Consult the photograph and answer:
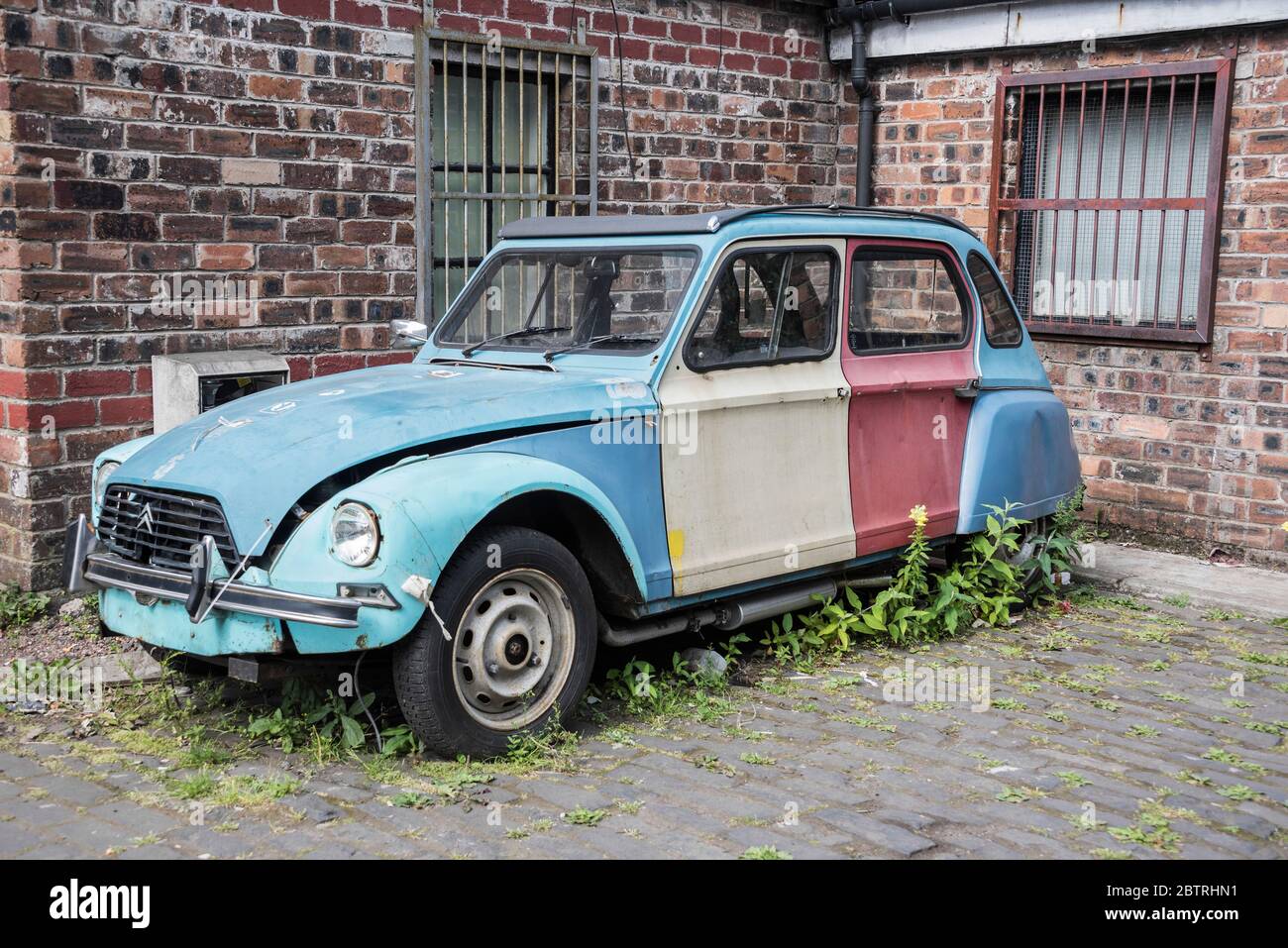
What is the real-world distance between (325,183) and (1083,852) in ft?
17.5

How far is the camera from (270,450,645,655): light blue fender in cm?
429

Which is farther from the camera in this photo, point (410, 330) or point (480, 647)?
point (410, 330)

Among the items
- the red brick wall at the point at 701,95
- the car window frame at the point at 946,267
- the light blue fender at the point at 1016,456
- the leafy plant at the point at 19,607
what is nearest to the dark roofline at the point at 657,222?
the car window frame at the point at 946,267

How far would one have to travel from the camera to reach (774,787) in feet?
14.5

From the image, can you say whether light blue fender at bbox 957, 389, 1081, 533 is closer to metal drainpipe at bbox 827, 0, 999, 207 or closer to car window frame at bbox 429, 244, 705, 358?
car window frame at bbox 429, 244, 705, 358

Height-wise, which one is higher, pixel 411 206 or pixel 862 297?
pixel 411 206

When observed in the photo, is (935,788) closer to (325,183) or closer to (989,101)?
(325,183)

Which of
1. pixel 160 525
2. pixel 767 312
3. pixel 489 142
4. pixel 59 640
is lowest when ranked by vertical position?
pixel 59 640

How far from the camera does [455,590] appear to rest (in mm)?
4473

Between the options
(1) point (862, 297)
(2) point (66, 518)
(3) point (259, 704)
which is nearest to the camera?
(3) point (259, 704)

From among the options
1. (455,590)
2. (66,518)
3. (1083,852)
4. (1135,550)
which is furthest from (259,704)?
(1135,550)

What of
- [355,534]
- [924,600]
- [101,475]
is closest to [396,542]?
[355,534]

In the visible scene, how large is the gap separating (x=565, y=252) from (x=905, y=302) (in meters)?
1.78

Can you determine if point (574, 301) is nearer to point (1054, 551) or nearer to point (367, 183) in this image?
point (367, 183)
